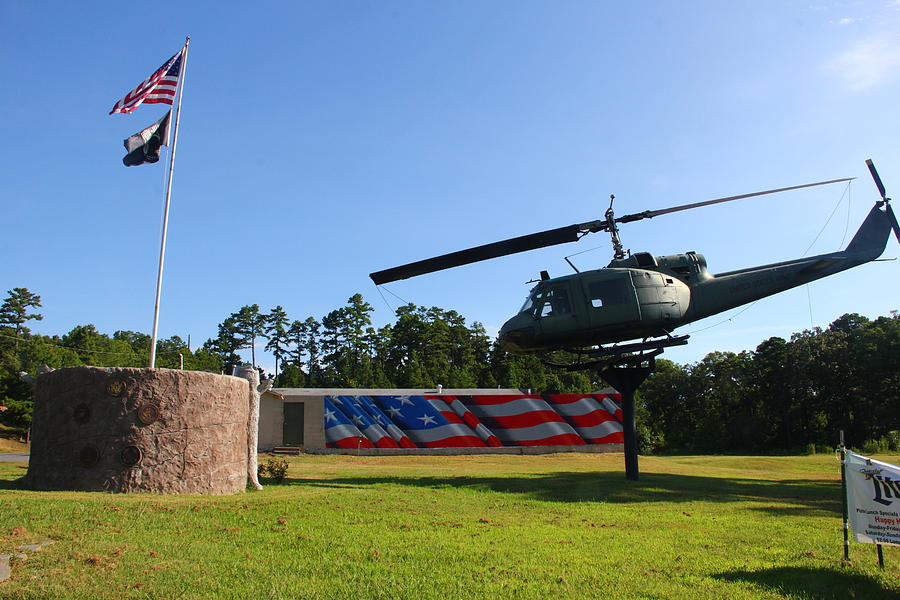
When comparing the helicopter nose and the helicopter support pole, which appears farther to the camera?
the helicopter support pole

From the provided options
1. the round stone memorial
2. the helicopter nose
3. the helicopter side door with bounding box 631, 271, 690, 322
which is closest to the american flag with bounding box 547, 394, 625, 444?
the helicopter nose

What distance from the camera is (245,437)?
14883 millimetres

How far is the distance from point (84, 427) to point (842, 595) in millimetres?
12959

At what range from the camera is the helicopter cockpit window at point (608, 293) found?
1777cm

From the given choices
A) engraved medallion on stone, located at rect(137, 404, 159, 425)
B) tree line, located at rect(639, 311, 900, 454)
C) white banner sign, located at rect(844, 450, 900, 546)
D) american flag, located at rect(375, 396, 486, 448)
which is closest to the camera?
white banner sign, located at rect(844, 450, 900, 546)

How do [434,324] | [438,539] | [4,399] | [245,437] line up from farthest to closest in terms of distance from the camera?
[434,324] → [4,399] → [245,437] → [438,539]

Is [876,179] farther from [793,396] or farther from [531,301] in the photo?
[793,396]

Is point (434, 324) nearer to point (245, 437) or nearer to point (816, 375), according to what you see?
point (816, 375)

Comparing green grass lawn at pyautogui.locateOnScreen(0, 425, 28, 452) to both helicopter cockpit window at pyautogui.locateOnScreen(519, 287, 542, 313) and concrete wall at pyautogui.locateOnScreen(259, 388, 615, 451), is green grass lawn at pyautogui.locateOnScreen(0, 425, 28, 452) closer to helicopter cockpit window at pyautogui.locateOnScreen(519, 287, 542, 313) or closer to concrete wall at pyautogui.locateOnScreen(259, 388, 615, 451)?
concrete wall at pyautogui.locateOnScreen(259, 388, 615, 451)

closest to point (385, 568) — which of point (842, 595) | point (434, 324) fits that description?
point (842, 595)

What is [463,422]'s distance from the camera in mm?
35156

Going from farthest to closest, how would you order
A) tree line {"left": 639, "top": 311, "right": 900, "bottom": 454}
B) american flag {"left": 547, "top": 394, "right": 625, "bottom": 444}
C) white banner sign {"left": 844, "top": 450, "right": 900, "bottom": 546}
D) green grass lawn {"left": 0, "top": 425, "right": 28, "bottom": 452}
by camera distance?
tree line {"left": 639, "top": 311, "right": 900, "bottom": 454}
green grass lawn {"left": 0, "top": 425, "right": 28, "bottom": 452}
american flag {"left": 547, "top": 394, "right": 625, "bottom": 444}
white banner sign {"left": 844, "top": 450, "right": 900, "bottom": 546}

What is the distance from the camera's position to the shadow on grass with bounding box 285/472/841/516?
1498 cm

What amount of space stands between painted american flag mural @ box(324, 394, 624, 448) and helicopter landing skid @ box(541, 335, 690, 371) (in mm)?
16203
